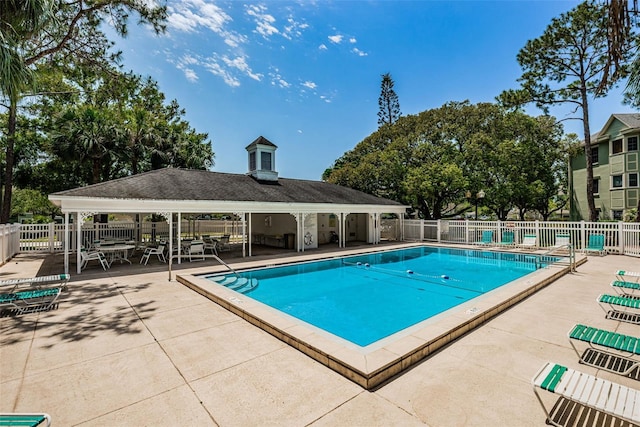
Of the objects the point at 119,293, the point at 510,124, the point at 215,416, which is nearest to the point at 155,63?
the point at 119,293

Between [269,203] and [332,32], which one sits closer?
[269,203]

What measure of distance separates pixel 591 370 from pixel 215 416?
14.6 feet

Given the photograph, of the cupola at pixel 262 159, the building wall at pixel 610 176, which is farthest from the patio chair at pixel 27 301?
the building wall at pixel 610 176

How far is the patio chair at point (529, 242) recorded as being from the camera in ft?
48.8

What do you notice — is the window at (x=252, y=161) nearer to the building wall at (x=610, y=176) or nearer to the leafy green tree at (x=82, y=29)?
the leafy green tree at (x=82, y=29)

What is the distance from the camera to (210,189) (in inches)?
531

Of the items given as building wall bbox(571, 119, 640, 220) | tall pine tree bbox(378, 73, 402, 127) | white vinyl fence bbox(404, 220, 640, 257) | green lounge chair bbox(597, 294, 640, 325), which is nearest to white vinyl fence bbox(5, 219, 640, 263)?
white vinyl fence bbox(404, 220, 640, 257)

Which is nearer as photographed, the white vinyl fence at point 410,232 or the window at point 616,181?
the white vinyl fence at point 410,232

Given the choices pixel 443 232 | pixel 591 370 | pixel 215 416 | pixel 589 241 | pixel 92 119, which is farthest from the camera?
pixel 443 232

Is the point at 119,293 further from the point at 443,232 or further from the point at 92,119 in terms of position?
A: the point at 443,232

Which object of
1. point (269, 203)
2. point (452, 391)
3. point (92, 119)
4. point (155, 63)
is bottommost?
point (452, 391)

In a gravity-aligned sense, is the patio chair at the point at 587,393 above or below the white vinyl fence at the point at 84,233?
below

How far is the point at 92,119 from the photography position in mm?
17766

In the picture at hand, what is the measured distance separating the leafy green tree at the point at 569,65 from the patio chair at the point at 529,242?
6049 millimetres
